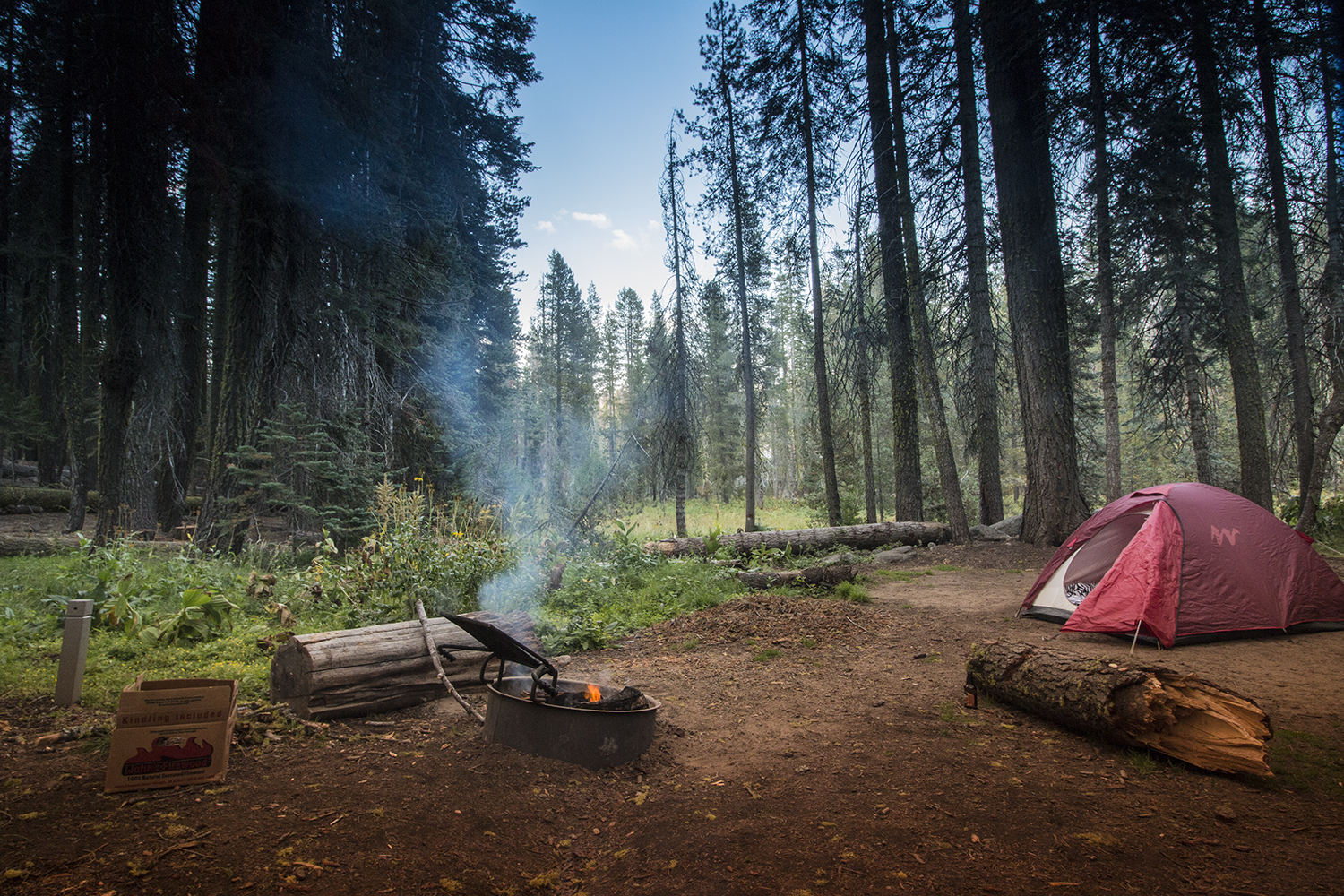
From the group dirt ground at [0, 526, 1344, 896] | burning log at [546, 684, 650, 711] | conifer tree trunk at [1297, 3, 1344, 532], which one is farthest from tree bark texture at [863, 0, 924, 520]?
burning log at [546, 684, 650, 711]

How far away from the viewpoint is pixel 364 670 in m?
3.85

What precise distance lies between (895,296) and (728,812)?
11082mm

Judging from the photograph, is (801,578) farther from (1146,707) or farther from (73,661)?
(73,661)

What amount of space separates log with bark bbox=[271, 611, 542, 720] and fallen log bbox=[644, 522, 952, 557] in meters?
6.41

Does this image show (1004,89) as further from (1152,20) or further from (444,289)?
(444,289)

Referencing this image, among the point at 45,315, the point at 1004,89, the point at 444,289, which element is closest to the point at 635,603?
the point at 444,289

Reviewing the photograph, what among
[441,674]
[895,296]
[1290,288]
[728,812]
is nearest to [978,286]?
[895,296]

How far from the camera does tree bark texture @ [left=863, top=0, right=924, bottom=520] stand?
449 inches

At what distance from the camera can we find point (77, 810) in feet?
7.84

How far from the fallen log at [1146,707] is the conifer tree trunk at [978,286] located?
289 inches

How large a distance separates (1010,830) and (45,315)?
15.7 metres

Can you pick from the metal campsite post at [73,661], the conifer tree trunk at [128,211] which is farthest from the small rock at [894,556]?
the conifer tree trunk at [128,211]

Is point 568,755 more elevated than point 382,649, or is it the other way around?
point 382,649

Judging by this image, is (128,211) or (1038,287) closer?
(128,211)
